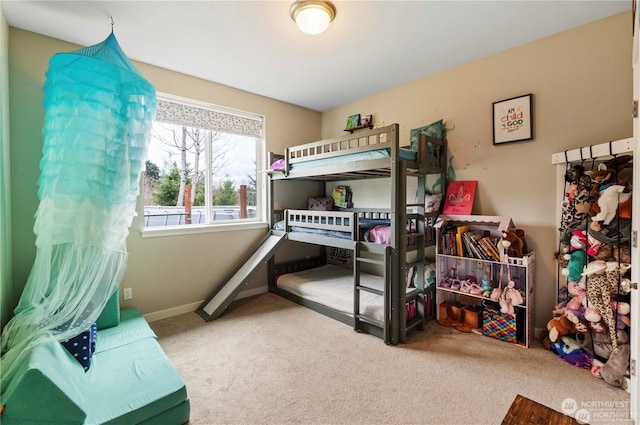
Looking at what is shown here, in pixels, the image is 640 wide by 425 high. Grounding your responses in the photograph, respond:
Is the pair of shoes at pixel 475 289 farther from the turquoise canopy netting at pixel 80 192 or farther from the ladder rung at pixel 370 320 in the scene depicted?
the turquoise canopy netting at pixel 80 192

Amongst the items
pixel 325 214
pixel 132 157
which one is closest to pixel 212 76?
pixel 132 157

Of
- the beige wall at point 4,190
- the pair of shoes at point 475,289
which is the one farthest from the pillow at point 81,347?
the pair of shoes at point 475,289

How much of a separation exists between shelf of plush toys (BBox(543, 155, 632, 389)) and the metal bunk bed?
107 centimetres

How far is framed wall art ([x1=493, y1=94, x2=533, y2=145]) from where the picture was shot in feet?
8.30

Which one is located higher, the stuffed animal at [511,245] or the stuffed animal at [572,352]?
the stuffed animal at [511,245]

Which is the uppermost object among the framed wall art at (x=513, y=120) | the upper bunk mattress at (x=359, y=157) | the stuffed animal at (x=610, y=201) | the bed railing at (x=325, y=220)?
the framed wall art at (x=513, y=120)

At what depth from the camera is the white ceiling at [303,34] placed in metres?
2.04

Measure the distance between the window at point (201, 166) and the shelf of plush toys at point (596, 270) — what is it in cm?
331

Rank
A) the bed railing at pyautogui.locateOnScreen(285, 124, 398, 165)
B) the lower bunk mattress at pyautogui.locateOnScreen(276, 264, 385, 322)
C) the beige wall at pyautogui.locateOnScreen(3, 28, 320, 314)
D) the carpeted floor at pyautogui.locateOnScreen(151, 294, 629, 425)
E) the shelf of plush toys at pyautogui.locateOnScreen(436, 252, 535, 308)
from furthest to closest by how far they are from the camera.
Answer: the lower bunk mattress at pyautogui.locateOnScreen(276, 264, 385, 322) → the bed railing at pyautogui.locateOnScreen(285, 124, 398, 165) → the shelf of plush toys at pyautogui.locateOnScreen(436, 252, 535, 308) → the beige wall at pyautogui.locateOnScreen(3, 28, 320, 314) → the carpeted floor at pyautogui.locateOnScreen(151, 294, 629, 425)

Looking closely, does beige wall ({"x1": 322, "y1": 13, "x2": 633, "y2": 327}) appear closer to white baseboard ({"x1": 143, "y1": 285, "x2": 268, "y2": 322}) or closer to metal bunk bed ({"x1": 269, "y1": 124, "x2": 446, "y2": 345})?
metal bunk bed ({"x1": 269, "y1": 124, "x2": 446, "y2": 345})

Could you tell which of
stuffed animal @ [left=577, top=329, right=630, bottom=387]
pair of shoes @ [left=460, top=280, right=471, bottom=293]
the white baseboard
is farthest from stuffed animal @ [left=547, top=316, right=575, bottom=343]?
the white baseboard

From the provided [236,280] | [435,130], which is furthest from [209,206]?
[435,130]

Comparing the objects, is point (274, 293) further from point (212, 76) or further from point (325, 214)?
point (212, 76)

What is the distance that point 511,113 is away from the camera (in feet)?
8.60
